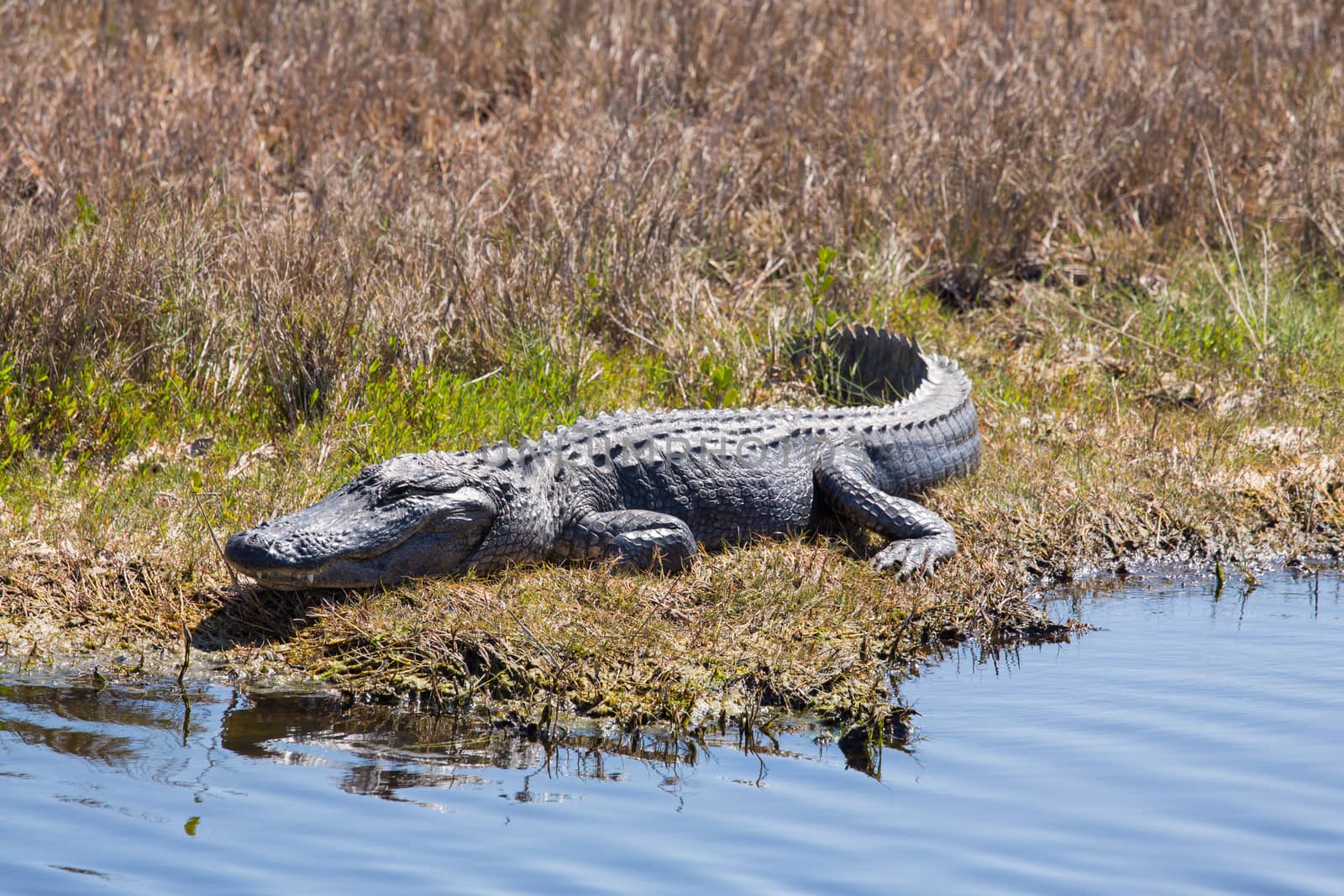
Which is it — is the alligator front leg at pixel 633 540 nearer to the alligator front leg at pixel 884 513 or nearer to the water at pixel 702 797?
the alligator front leg at pixel 884 513

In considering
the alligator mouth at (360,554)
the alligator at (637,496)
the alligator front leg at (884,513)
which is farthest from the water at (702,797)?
the alligator front leg at (884,513)

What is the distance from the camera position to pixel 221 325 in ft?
20.6

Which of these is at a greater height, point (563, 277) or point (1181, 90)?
point (1181, 90)

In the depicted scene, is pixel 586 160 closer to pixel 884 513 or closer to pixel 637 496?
pixel 637 496

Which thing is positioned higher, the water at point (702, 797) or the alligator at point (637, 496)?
the alligator at point (637, 496)

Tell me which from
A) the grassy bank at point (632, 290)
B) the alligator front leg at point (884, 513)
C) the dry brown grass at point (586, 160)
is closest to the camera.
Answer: the grassy bank at point (632, 290)

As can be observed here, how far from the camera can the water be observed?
124 inches

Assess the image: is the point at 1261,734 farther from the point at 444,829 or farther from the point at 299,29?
the point at 299,29

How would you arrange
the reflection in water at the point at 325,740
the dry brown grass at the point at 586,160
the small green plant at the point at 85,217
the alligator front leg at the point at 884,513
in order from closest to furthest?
1. the reflection in water at the point at 325,740
2. the alligator front leg at the point at 884,513
3. the dry brown grass at the point at 586,160
4. the small green plant at the point at 85,217

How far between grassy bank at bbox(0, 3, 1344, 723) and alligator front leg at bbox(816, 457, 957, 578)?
15 centimetres

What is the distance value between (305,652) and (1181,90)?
701 cm

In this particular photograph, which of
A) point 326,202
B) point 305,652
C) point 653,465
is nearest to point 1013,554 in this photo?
point 653,465

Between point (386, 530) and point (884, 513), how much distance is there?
1.94m

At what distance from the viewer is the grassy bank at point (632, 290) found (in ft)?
15.3
